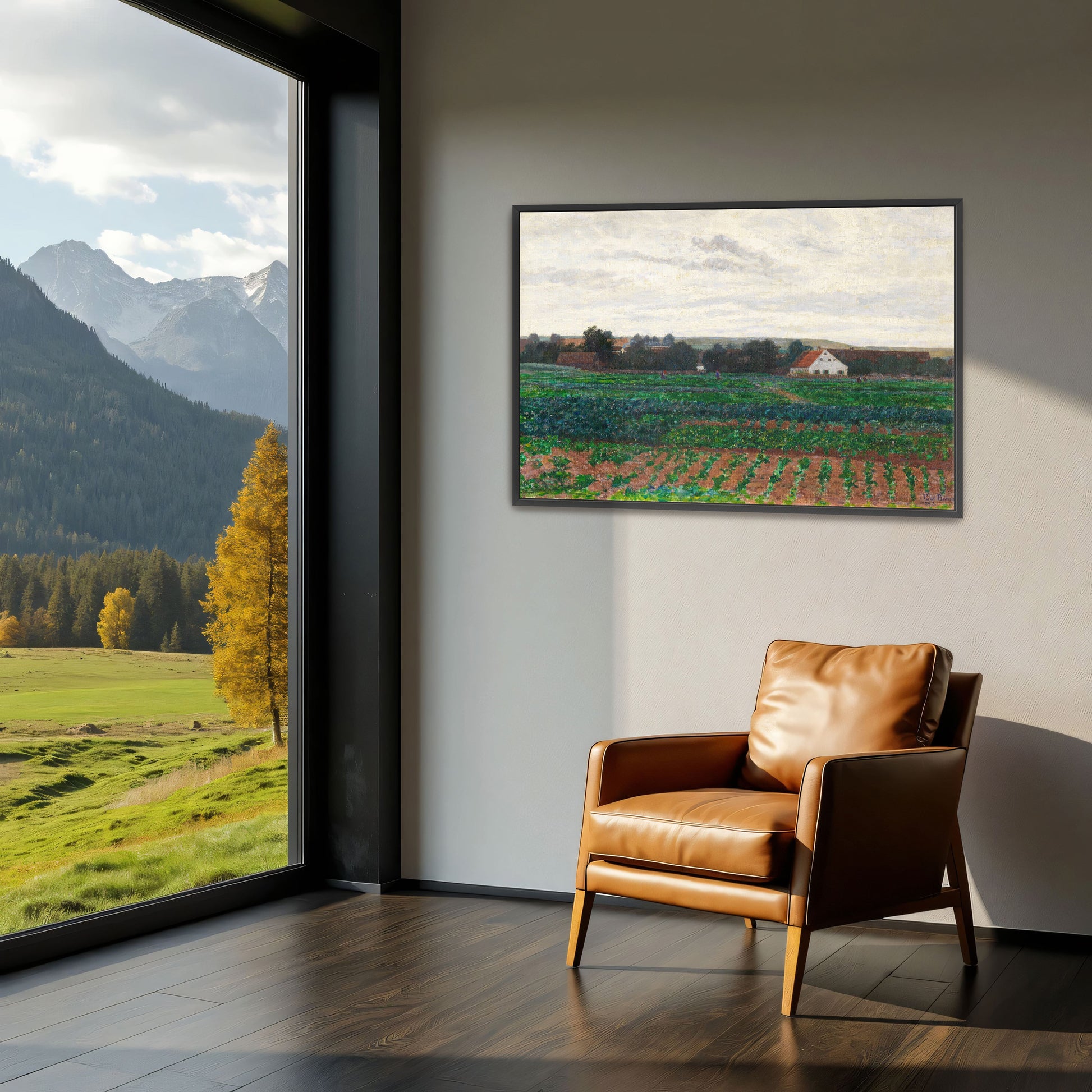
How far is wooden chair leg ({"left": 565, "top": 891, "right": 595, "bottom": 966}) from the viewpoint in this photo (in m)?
3.15

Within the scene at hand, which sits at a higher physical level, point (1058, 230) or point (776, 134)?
point (776, 134)

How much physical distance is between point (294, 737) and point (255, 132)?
6.38 feet

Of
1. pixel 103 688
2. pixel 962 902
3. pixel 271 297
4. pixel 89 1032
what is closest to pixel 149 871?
pixel 103 688

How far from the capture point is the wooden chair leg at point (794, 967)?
9.11 ft

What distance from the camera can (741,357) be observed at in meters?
3.79

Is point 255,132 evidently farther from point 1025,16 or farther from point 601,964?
point 601,964

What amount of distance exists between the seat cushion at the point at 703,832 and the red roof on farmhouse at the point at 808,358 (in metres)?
1.33

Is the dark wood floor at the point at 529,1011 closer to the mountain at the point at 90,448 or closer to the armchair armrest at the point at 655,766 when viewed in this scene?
the armchair armrest at the point at 655,766

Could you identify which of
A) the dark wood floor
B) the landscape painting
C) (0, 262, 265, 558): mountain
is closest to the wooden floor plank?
the dark wood floor

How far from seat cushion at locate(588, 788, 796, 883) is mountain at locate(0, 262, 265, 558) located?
1.52 m

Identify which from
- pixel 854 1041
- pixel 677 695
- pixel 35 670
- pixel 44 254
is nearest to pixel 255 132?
pixel 44 254

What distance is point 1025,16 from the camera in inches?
139

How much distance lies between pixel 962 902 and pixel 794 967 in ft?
2.13

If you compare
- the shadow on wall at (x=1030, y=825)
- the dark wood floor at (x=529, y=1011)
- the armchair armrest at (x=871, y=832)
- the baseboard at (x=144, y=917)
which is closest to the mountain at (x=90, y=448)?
the baseboard at (x=144, y=917)
